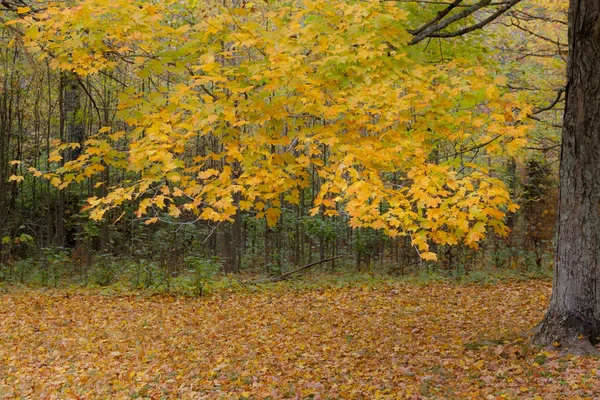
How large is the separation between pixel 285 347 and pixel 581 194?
14.7ft

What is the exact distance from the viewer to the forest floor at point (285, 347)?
6.25 meters

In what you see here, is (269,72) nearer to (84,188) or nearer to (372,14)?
(372,14)

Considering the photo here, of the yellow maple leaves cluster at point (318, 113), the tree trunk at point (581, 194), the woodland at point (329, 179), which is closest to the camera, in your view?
the yellow maple leaves cluster at point (318, 113)

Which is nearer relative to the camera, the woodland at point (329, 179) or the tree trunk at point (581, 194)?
the woodland at point (329, 179)

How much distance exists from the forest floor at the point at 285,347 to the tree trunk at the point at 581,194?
20.8 inches

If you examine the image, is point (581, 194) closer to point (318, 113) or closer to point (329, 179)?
point (329, 179)

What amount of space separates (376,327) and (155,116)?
5461mm

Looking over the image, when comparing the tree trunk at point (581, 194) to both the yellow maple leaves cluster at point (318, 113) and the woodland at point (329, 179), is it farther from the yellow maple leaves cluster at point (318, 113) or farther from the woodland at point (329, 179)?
the yellow maple leaves cluster at point (318, 113)

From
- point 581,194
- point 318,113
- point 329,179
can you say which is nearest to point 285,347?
point 329,179

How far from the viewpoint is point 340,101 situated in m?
5.73

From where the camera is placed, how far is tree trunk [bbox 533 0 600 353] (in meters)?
6.54

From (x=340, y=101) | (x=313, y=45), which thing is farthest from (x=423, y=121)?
(x=313, y=45)

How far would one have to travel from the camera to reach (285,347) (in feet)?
28.0

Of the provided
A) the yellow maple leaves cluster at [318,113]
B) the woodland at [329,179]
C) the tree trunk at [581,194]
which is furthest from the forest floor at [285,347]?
the yellow maple leaves cluster at [318,113]
